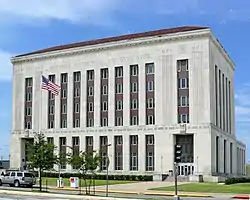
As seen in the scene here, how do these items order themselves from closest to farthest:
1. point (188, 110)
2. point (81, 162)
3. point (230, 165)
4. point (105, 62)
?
point (81, 162)
point (188, 110)
point (105, 62)
point (230, 165)

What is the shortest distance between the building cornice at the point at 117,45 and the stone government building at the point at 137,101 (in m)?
0.17

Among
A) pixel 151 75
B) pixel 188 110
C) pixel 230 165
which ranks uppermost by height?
pixel 151 75

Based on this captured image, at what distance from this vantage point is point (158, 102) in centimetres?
9250

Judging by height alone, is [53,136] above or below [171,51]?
below

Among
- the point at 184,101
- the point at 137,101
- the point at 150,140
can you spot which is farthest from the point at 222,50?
the point at 150,140

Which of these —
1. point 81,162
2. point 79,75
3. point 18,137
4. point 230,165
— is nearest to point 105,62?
point 79,75

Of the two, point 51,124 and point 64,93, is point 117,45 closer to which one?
point 64,93

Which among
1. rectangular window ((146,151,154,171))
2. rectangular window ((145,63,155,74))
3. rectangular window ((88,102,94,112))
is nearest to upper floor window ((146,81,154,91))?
rectangular window ((145,63,155,74))

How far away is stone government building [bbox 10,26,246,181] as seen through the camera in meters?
89.9

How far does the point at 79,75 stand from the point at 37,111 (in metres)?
11.9

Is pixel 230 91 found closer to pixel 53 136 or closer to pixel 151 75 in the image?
pixel 151 75

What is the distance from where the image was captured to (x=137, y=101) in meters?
94.9

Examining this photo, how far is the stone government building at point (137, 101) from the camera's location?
295ft

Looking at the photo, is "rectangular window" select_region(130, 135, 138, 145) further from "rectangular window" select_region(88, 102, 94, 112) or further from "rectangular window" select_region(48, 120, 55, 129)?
"rectangular window" select_region(48, 120, 55, 129)
